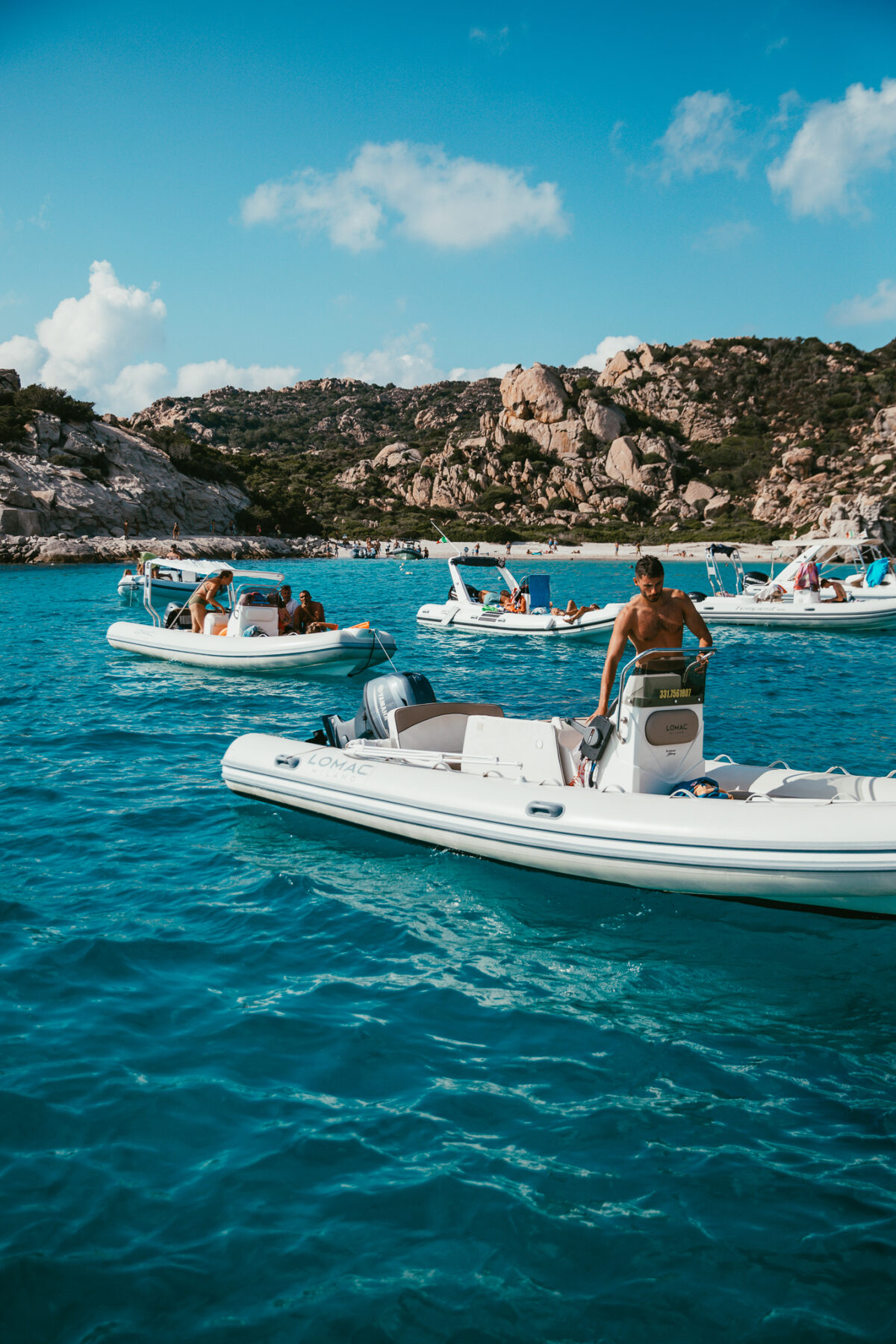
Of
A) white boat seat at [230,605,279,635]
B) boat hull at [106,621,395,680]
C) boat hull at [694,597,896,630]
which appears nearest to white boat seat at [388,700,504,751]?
boat hull at [106,621,395,680]

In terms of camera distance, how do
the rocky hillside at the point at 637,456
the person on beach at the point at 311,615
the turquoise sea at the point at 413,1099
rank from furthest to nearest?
the rocky hillside at the point at 637,456 → the person on beach at the point at 311,615 → the turquoise sea at the point at 413,1099

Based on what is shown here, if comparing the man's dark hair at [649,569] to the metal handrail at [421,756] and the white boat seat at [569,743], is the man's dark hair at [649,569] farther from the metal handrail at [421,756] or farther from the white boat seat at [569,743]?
the metal handrail at [421,756]

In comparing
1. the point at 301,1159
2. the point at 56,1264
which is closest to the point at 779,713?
the point at 301,1159

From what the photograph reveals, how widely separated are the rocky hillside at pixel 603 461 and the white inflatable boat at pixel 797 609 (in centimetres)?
3641

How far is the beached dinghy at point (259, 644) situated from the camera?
13.9m

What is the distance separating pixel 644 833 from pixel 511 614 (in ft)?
52.3

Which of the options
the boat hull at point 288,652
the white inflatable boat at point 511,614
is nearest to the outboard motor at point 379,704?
the boat hull at point 288,652

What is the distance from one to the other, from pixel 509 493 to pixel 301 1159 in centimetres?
8273

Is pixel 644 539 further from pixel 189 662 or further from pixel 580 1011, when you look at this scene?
pixel 580 1011

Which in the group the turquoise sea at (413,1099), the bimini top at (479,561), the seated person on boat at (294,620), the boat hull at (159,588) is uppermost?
the bimini top at (479,561)

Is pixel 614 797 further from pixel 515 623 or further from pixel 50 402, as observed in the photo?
pixel 50 402

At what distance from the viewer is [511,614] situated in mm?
21406

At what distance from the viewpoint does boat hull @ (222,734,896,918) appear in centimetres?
518

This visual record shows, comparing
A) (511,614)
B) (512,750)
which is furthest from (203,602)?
(512,750)
